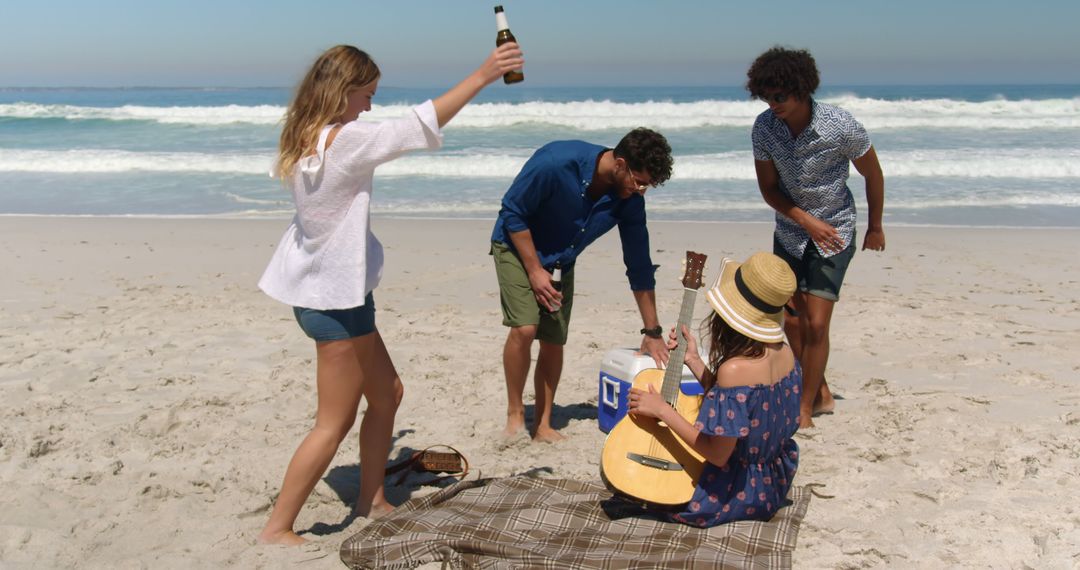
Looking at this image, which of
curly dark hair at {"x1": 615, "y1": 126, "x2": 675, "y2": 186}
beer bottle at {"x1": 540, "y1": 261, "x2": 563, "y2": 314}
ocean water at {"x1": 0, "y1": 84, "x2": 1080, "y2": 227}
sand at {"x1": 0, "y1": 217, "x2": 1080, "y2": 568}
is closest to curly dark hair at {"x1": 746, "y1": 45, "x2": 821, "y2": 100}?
curly dark hair at {"x1": 615, "y1": 126, "x2": 675, "y2": 186}

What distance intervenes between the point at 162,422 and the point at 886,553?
3.57 metres

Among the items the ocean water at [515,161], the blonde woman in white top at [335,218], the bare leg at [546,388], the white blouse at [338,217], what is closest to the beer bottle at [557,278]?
the bare leg at [546,388]

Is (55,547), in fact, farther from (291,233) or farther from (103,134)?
(103,134)

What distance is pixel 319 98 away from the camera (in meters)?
3.08

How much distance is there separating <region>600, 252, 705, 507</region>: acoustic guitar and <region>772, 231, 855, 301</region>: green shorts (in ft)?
4.49

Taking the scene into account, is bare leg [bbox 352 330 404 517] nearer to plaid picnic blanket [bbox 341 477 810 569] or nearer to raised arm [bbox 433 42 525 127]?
plaid picnic blanket [bbox 341 477 810 569]

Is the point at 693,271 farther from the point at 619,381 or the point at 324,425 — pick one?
the point at 324,425

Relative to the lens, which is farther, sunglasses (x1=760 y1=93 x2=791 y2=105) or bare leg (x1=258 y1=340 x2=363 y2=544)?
sunglasses (x1=760 y1=93 x2=791 y2=105)

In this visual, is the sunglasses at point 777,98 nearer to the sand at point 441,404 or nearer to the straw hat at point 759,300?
the straw hat at point 759,300

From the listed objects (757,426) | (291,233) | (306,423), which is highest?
(291,233)

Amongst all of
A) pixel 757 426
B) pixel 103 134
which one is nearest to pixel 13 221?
pixel 757 426

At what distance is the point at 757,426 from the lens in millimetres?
3162

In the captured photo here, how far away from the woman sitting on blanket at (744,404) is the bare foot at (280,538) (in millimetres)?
1361

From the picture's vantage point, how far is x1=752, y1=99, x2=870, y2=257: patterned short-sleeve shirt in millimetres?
4453
